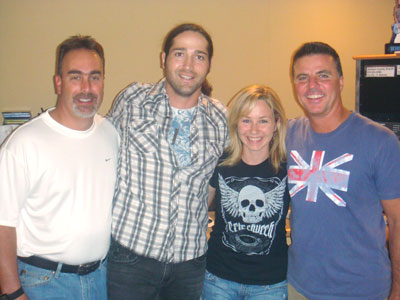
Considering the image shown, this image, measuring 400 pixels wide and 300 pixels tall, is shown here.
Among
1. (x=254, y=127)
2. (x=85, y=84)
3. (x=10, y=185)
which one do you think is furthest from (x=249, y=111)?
(x=10, y=185)

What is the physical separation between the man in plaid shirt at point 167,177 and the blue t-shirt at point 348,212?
1.67 ft

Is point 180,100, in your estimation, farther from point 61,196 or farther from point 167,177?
point 61,196

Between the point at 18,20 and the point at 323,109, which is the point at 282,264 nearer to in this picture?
the point at 323,109

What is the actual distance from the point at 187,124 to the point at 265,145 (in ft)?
1.34

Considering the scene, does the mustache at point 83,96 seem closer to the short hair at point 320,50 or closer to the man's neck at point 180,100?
the man's neck at point 180,100

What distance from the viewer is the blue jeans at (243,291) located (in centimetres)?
168

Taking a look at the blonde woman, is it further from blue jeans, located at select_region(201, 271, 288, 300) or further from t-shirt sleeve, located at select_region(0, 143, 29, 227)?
t-shirt sleeve, located at select_region(0, 143, 29, 227)

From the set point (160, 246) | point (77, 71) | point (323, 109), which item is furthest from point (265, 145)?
point (77, 71)

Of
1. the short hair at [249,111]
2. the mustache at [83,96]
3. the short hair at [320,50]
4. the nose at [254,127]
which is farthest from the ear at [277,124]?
the mustache at [83,96]

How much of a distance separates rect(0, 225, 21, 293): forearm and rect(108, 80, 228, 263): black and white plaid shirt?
0.43 meters

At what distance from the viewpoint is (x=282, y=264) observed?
1718 mm

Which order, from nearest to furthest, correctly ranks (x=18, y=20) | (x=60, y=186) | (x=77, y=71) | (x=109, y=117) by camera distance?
(x=60, y=186)
(x=77, y=71)
(x=109, y=117)
(x=18, y=20)

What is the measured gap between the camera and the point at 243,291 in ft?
5.54

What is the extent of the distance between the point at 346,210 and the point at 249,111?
2.13ft
